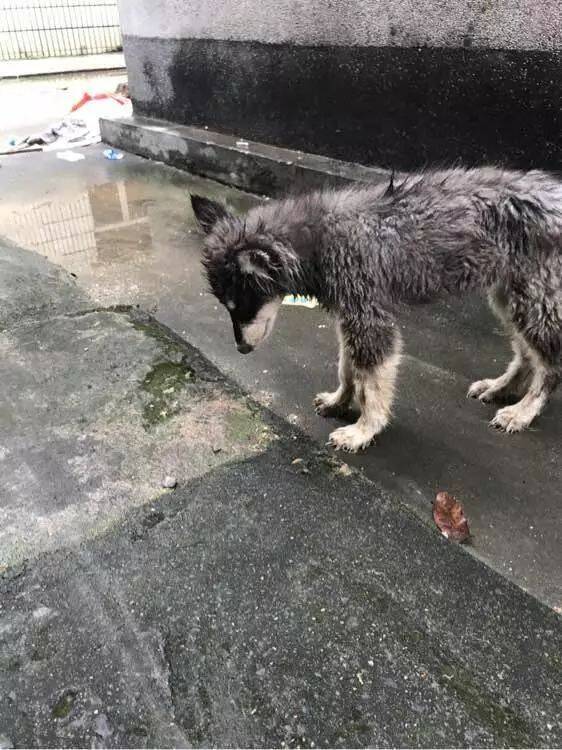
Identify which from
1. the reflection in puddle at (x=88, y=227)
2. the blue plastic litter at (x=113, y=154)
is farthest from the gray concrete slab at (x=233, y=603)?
the blue plastic litter at (x=113, y=154)

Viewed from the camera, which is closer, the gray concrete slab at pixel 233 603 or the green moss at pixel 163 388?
the gray concrete slab at pixel 233 603

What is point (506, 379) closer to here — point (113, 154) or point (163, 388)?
point (163, 388)

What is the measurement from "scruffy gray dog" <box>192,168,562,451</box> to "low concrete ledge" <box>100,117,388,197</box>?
2.26 meters

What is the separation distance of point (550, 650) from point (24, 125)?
12834 mm

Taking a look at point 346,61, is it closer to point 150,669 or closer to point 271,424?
point 271,424

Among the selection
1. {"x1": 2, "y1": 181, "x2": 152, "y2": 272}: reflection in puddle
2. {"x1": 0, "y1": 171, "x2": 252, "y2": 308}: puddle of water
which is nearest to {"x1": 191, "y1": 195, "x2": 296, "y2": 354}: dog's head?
{"x1": 0, "y1": 171, "x2": 252, "y2": 308}: puddle of water

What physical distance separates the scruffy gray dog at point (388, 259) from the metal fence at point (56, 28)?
2473cm

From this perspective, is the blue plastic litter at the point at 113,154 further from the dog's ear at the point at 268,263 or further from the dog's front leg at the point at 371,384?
the dog's front leg at the point at 371,384

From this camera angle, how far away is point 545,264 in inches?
117

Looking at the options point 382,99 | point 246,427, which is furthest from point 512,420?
point 382,99

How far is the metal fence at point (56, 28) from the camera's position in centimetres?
2227

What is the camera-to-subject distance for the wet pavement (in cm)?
281

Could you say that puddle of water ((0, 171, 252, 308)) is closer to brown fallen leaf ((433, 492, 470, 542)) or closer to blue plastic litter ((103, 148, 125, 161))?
blue plastic litter ((103, 148, 125, 161))

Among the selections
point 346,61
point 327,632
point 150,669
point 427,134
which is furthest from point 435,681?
point 346,61
